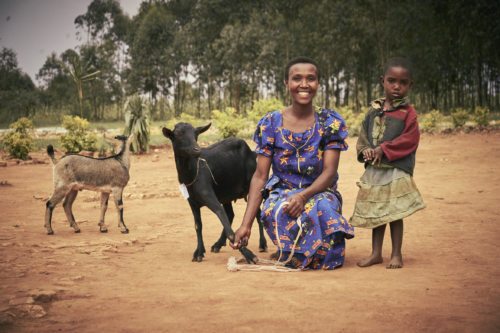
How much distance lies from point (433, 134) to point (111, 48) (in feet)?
125

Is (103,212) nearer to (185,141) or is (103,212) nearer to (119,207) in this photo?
(119,207)

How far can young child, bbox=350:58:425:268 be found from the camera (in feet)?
16.4

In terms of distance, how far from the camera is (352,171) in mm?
13008

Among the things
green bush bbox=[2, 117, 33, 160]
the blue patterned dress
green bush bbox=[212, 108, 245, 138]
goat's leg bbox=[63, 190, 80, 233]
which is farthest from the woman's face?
green bush bbox=[212, 108, 245, 138]

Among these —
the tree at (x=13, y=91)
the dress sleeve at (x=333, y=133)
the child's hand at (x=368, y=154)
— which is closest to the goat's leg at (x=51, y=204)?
the dress sleeve at (x=333, y=133)

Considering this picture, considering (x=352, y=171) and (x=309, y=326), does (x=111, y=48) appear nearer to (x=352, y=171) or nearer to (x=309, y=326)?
(x=352, y=171)

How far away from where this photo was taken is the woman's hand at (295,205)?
4.73 metres

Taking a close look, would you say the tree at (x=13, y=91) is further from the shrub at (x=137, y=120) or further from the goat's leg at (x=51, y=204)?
the goat's leg at (x=51, y=204)

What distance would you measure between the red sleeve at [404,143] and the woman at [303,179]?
0.41 metres

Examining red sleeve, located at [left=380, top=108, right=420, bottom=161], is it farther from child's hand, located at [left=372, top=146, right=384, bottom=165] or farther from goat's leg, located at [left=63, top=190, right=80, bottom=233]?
goat's leg, located at [left=63, top=190, right=80, bottom=233]

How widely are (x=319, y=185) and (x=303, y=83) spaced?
0.93m

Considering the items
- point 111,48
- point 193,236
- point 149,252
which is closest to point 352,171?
point 193,236

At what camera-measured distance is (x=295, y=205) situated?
15.5 feet

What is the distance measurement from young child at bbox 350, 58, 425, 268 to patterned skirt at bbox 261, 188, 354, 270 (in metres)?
0.27
